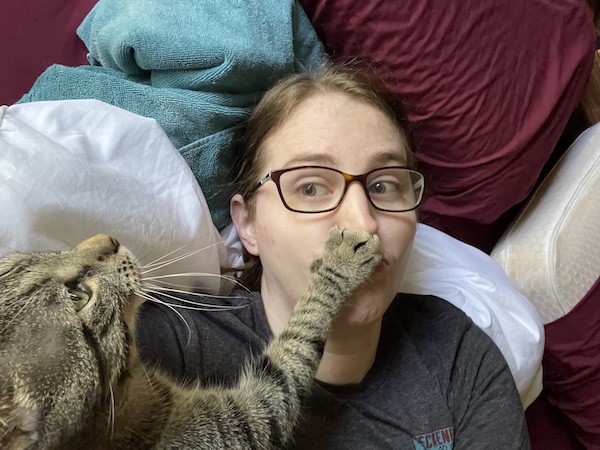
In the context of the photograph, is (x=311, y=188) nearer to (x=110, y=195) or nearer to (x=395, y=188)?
(x=395, y=188)

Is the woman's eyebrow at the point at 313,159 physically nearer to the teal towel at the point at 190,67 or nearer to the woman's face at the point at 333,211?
the woman's face at the point at 333,211

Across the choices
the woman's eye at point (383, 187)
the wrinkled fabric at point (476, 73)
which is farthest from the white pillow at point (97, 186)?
the wrinkled fabric at point (476, 73)

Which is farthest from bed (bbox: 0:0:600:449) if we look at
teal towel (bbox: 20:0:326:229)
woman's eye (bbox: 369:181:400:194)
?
woman's eye (bbox: 369:181:400:194)

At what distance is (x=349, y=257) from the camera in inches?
33.5

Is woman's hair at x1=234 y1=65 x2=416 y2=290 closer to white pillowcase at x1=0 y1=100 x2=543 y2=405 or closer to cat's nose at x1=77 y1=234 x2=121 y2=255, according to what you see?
white pillowcase at x1=0 y1=100 x2=543 y2=405

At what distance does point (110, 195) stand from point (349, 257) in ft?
1.37

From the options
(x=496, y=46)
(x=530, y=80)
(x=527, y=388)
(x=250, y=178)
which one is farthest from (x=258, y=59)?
(x=527, y=388)

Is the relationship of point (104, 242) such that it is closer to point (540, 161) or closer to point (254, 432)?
point (254, 432)

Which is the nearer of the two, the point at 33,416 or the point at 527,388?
the point at 33,416

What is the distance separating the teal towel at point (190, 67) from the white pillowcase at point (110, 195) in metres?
0.06

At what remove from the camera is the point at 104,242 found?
0.77 metres

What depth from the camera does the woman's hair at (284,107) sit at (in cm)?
106

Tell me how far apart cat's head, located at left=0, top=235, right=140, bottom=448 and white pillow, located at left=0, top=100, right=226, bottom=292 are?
0.12 m

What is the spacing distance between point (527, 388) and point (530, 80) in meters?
0.76
